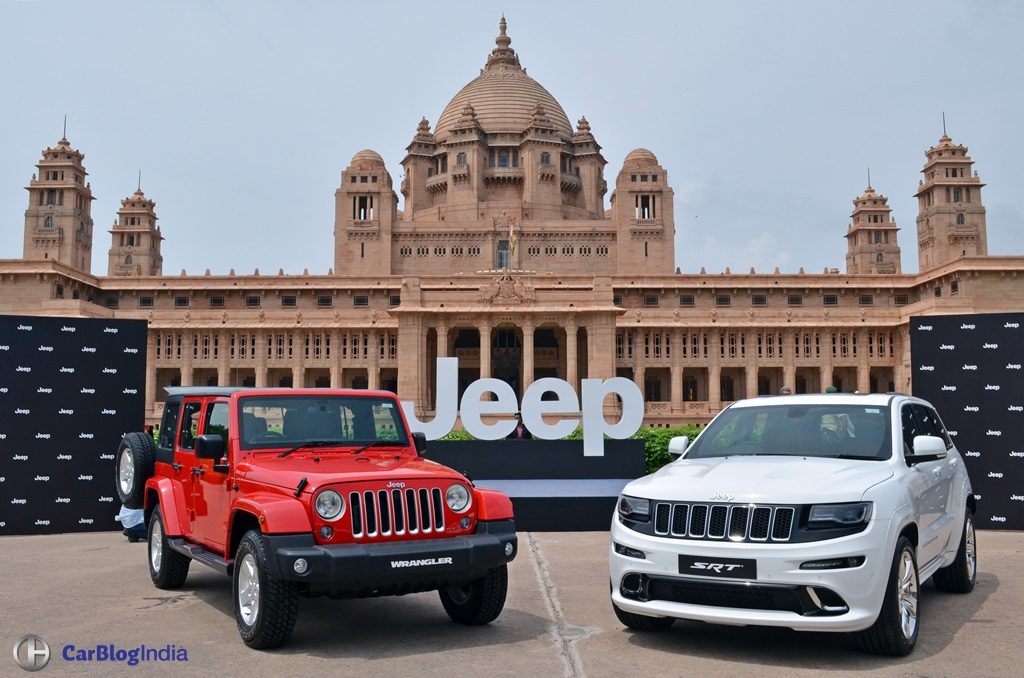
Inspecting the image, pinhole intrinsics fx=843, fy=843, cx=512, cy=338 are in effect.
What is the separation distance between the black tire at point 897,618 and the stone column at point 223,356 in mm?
55921

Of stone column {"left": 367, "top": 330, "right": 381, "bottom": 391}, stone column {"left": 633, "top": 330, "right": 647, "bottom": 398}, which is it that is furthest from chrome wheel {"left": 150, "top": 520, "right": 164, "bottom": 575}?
stone column {"left": 633, "top": 330, "right": 647, "bottom": 398}

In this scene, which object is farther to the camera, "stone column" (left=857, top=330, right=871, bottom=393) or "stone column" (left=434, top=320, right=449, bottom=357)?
"stone column" (left=857, top=330, right=871, bottom=393)

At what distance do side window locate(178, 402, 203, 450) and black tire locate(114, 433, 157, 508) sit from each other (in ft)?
3.85

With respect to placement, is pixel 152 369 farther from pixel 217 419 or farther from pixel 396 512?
pixel 396 512

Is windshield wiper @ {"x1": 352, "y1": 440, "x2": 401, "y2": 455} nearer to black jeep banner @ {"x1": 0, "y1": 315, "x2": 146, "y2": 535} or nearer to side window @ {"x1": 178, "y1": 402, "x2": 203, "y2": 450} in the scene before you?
side window @ {"x1": 178, "y1": 402, "x2": 203, "y2": 450}

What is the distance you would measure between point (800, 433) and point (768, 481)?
1.49 metres

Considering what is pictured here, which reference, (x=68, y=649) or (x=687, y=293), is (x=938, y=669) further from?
(x=687, y=293)

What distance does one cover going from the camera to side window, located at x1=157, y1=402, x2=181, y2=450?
34.2 feet

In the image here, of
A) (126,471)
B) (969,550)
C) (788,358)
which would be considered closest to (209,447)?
(126,471)

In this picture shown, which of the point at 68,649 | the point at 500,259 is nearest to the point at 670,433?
the point at 68,649

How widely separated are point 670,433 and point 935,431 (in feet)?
55.4

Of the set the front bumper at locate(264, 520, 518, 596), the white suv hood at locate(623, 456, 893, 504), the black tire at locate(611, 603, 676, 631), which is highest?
the white suv hood at locate(623, 456, 893, 504)

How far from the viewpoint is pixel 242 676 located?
21.5ft

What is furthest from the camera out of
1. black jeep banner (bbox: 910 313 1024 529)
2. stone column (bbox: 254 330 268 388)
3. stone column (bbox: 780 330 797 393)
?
stone column (bbox: 780 330 797 393)
